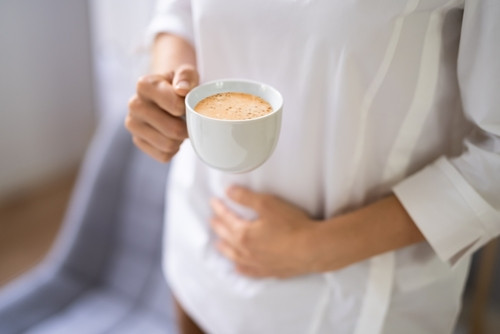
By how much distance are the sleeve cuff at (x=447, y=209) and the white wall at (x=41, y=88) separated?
183 cm

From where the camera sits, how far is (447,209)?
631 millimetres

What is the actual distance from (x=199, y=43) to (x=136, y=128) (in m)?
0.15

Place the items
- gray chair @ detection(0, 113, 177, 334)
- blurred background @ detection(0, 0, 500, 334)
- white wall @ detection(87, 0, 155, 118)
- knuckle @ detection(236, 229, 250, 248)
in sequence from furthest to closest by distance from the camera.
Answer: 1. blurred background @ detection(0, 0, 500, 334)
2. white wall @ detection(87, 0, 155, 118)
3. gray chair @ detection(0, 113, 177, 334)
4. knuckle @ detection(236, 229, 250, 248)

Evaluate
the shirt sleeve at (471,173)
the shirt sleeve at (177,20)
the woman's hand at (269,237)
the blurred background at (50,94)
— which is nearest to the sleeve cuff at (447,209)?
the shirt sleeve at (471,173)

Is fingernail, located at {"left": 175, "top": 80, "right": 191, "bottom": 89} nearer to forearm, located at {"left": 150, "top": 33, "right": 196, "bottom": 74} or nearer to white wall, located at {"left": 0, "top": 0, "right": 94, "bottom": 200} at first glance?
forearm, located at {"left": 150, "top": 33, "right": 196, "bottom": 74}

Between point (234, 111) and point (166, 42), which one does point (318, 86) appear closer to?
point (234, 111)

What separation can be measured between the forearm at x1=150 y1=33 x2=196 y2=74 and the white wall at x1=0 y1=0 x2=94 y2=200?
1433 mm

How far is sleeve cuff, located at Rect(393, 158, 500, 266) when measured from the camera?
62cm

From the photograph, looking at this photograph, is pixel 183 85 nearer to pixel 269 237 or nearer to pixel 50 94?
pixel 269 237

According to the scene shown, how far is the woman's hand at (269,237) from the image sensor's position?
2.26 feet

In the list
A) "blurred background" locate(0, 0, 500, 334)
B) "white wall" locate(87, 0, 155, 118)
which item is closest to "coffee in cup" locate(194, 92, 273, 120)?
"white wall" locate(87, 0, 155, 118)

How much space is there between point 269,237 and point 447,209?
24cm

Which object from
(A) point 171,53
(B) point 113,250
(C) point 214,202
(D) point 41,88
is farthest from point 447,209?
(D) point 41,88

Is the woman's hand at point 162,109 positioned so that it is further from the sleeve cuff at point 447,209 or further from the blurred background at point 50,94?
the blurred background at point 50,94
